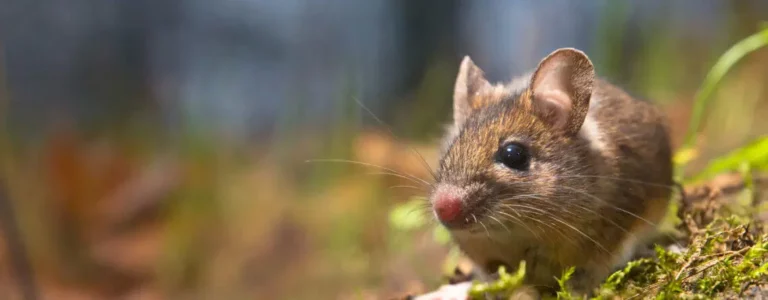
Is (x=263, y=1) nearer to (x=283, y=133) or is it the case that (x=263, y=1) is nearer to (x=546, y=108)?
(x=283, y=133)

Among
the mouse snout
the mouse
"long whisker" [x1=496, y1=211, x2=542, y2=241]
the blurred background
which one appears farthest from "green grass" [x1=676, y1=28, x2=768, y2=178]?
the mouse snout

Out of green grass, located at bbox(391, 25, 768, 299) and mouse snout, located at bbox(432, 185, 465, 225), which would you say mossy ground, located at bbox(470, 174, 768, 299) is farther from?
mouse snout, located at bbox(432, 185, 465, 225)

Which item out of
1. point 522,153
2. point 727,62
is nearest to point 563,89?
point 522,153

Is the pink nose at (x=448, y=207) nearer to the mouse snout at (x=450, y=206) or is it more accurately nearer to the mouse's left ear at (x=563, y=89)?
the mouse snout at (x=450, y=206)

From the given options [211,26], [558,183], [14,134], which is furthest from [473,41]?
[14,134]

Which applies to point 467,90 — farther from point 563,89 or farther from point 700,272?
point 700,272
